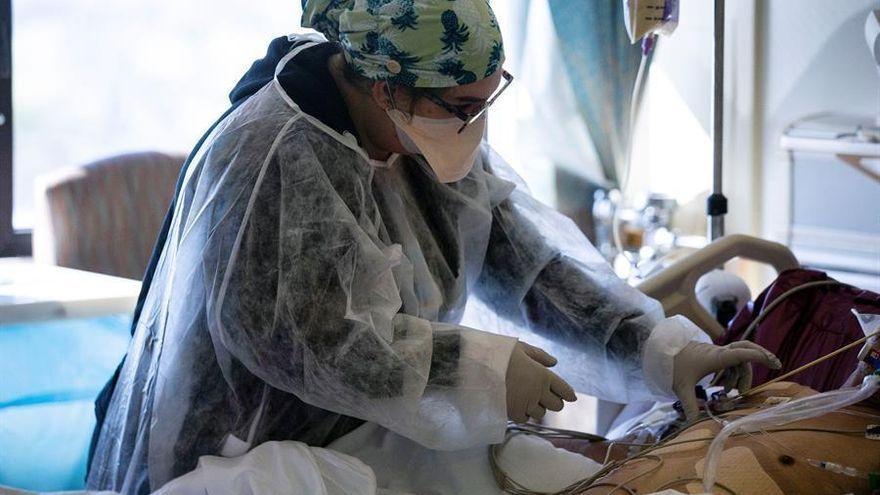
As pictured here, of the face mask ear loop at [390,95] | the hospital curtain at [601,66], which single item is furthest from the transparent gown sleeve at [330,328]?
the hospital curtain at [601,66]

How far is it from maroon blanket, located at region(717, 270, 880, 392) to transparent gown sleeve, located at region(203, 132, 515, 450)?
22.6 inches

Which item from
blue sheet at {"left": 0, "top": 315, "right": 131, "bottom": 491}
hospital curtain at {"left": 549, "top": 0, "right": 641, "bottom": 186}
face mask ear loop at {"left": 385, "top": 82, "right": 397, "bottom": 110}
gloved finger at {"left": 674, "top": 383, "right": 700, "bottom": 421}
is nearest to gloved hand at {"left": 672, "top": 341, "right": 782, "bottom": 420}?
gloved finger at {"left": 674, "top": 383, "right": 700, "bottom": 421}

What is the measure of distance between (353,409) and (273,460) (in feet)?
0.41

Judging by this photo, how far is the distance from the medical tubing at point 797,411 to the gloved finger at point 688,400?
206 mm

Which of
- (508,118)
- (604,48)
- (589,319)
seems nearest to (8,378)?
(589,319)

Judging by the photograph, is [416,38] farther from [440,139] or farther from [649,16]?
[649,16]

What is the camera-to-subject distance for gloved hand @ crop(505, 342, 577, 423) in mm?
1416

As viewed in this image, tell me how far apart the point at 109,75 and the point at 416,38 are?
2.01 metres

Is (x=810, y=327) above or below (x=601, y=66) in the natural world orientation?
below

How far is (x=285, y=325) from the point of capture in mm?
1379

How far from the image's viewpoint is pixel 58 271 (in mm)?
2316

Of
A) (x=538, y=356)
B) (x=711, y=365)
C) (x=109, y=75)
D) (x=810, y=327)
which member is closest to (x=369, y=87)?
(x=538, y=356)

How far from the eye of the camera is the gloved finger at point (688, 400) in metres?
1.55

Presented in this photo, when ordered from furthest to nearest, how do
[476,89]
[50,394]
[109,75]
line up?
[109,75] < [50,394] < [476,89]
